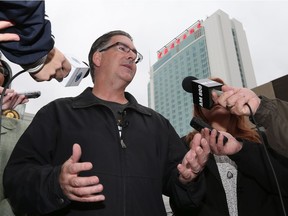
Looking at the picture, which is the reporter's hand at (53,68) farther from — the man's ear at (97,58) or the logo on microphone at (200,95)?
the man's ear at (97,58)

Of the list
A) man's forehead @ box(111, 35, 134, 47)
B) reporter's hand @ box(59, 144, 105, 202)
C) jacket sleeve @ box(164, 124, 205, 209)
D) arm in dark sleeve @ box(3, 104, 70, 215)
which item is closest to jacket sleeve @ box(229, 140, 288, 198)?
jacket sleeve @ box(164, 124, 205, 209)

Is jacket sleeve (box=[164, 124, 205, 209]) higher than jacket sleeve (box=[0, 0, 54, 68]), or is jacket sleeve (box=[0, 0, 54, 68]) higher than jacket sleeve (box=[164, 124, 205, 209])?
jacket sleeve (box=[0, 0, 54, 68])

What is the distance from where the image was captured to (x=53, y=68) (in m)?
1.26

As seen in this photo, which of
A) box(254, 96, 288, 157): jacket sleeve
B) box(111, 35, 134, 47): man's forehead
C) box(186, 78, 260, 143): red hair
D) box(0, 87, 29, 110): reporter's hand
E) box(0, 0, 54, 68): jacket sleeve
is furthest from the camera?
box(111, 35, 134, 47): man's forehead

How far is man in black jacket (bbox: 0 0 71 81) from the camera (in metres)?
0.90

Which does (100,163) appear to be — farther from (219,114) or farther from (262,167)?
(219,114)

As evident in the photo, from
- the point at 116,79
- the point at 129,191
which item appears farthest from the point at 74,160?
the point at 116,79

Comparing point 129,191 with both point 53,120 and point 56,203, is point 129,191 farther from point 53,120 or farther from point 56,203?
point 53,120

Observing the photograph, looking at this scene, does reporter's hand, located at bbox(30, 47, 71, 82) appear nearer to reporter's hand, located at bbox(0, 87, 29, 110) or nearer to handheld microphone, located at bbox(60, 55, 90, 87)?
handheld microphone, located at bbox(60, 55, 90, 87)

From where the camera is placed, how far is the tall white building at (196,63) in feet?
90.7

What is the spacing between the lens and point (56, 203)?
1.20 m

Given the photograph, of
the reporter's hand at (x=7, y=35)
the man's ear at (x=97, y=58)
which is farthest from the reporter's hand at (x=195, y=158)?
the man's ear at (x=97, y=58)

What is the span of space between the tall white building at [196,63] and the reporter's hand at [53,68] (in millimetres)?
25567

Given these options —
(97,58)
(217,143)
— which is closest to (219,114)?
(217,143)
